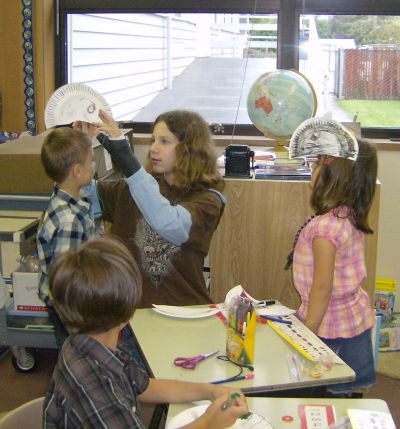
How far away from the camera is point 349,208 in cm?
215

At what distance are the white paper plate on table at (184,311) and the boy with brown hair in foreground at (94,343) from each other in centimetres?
70

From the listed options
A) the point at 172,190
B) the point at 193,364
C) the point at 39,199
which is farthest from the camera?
the point at 39,199

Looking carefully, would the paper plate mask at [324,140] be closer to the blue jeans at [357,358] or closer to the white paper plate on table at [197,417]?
the blue jeans at [357,358]

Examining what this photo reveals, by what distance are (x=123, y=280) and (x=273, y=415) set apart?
54 cm

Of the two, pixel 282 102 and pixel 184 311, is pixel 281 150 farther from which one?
pixel 184 311

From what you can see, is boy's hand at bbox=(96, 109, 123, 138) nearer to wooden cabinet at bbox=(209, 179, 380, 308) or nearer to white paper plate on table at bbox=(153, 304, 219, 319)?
white paper plate on table at bbox=(153, 304, 219, 319)

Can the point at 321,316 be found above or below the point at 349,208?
below

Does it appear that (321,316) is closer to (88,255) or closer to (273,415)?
(273,415)

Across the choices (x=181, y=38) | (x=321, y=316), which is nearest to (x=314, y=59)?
(x=181, y=38)

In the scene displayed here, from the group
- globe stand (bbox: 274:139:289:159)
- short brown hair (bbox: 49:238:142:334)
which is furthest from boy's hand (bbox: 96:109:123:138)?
globe stand (bbox: 274:139:289:159)

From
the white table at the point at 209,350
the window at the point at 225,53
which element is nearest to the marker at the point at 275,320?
the white table at the point at 209,350

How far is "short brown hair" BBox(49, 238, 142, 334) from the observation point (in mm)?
1346

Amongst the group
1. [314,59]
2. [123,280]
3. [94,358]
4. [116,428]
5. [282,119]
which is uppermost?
[314,59]

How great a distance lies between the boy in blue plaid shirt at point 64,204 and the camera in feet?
7.43
